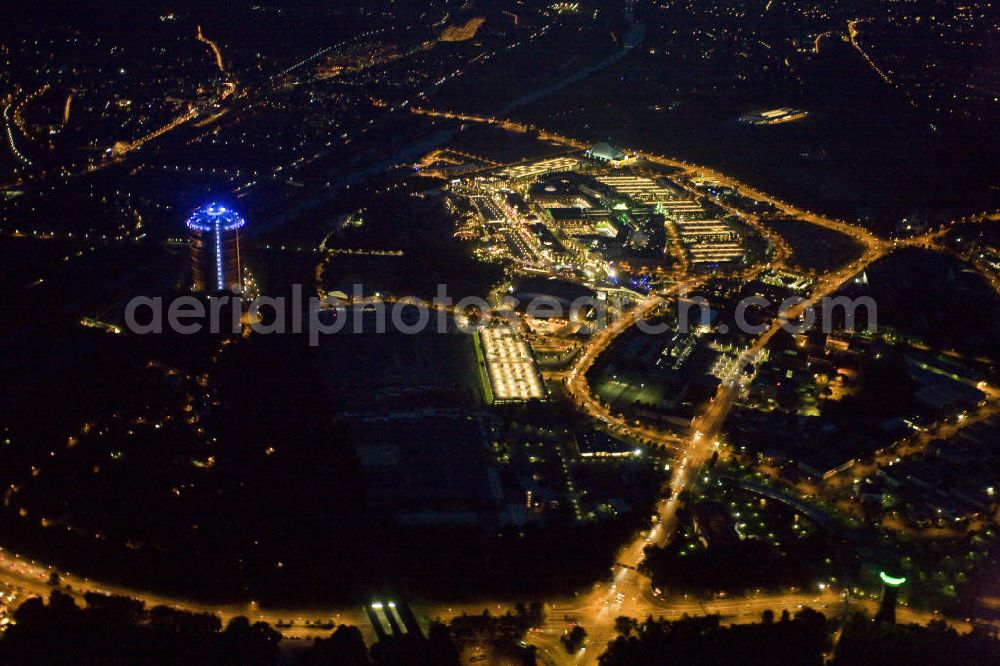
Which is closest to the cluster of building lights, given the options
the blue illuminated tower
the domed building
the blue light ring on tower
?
the blue illuminated tower

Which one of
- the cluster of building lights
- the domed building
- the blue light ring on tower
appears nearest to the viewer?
the cluster of building lights

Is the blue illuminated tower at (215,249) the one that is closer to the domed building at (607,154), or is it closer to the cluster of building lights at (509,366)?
the cluster of building lights at (509,366)

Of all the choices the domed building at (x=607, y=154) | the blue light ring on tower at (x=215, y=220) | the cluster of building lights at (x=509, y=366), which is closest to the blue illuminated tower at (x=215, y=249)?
the blue light ring on tower at (x=215, y=220)

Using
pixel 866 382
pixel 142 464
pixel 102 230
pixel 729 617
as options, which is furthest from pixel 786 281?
pixel 102 230

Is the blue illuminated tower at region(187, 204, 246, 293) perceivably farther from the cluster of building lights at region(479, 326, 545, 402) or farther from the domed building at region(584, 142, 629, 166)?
the domed building at region(584, 142, 629, 166)

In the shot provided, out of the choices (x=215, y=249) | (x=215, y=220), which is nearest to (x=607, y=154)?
(x=215, y=220)

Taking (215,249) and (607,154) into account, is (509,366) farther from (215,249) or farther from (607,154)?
(607,154)

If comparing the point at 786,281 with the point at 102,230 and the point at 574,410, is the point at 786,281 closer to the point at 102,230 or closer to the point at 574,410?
the point at 574,410

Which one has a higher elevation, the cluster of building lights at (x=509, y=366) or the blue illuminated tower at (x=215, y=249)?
the blue illuminated tower at (x=215, y=249)
